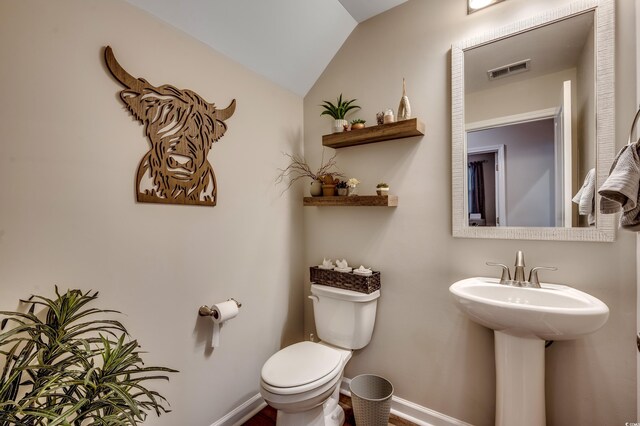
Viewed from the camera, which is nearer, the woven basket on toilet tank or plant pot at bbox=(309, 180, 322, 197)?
the woven basket on toilet tank

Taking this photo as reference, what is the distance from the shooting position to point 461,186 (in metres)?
1.59

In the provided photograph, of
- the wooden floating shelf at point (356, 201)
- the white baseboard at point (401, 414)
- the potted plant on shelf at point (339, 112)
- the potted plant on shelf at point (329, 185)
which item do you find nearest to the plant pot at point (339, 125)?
the potted plant on shelf at point (339, 112)

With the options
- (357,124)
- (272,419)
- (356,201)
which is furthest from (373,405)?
(357,124)

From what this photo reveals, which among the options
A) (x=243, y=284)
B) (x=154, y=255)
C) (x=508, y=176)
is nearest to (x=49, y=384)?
(x=154, y=255)

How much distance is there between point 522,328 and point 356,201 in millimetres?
1014

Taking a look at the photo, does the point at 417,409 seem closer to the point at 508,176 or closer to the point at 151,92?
the point at 508,176

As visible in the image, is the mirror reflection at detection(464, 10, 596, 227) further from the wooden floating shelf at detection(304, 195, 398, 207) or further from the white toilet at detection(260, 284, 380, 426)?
the white toilet at detection(260, 284, 380, 426)

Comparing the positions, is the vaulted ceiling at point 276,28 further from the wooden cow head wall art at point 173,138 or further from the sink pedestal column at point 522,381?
the sink pedestal column at point 522,381

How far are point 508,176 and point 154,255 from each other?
177 centimetres

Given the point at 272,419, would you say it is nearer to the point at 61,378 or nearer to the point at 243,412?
the point at 243,412

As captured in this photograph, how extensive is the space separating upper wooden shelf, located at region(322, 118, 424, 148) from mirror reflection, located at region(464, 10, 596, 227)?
27 centimetres

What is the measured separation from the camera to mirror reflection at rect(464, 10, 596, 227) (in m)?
1.33

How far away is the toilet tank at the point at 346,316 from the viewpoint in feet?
5.86

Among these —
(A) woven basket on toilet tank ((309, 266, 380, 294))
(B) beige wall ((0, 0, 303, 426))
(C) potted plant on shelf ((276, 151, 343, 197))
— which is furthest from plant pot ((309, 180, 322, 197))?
(A) woven basket on toilet tank ((309, 266, 380, 294))
